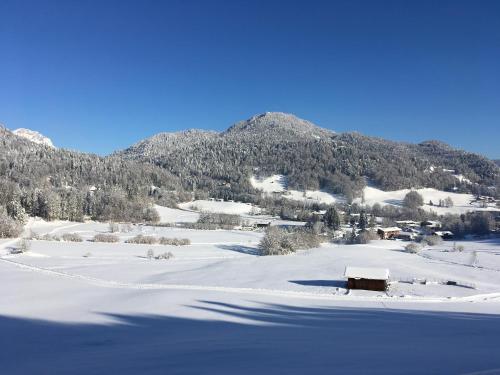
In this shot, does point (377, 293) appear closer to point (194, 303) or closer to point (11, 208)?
point (194, 303)

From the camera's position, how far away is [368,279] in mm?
40781

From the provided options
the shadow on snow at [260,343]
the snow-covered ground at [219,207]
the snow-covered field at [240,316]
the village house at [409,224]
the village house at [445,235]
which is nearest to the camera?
the shadow on snow at [260,343]

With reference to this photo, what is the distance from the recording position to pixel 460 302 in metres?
36.2

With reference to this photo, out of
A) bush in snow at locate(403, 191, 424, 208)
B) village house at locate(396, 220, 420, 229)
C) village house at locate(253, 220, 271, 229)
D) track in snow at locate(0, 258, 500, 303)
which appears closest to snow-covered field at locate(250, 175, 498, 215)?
bush in snow at locate(403, 191, 424, 208)

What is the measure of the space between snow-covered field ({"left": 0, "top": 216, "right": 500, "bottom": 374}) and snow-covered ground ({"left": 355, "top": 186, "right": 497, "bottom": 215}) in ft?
337

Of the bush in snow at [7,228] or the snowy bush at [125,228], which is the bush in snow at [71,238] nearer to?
the bush in snow at [7,228]

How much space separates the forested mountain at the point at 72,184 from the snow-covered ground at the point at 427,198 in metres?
80.8

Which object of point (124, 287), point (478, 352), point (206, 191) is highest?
point (206, 191)

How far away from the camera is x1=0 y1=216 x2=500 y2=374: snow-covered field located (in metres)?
15.4

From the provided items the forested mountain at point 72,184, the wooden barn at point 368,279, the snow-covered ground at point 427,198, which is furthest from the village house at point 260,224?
the wooden barn at point 368,279

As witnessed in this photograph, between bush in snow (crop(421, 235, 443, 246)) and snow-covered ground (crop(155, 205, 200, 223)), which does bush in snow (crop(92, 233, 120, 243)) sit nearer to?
snow-covered ground (crop(155, 205, 200, 223))

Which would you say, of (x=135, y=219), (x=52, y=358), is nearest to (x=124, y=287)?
(x=52, y=358)

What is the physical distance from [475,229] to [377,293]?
82.7 metres

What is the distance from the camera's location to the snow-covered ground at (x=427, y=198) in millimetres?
156375
